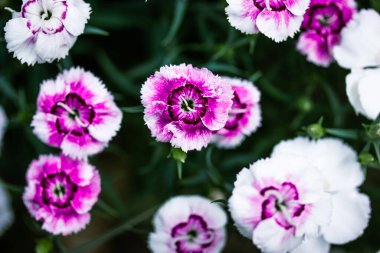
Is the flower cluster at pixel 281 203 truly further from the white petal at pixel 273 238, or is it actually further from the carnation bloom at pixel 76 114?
the carnation bloom at pixel 76 114

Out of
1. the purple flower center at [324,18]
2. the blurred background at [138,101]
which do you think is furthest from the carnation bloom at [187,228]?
the purple flower center at [324,18]

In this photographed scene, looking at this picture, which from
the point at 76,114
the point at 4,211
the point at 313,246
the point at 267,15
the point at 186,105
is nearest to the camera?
the point at 186,105

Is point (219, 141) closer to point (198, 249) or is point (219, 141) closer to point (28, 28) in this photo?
point (198, 249)

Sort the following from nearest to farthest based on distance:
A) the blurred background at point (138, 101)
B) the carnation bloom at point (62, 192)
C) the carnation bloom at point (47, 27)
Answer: the carnation bloom at point (47, 27), the carnation bloom at point (62, 192), the blurred background at point (138, 101)

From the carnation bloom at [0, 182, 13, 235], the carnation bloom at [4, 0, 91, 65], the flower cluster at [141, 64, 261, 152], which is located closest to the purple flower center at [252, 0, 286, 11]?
the flower cluster at [141, 64, 261, 152]

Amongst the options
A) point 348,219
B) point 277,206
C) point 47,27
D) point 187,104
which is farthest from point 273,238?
point 47,27

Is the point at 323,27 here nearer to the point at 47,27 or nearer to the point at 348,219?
the point at 348,219

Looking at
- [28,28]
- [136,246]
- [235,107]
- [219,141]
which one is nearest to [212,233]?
[219,141]

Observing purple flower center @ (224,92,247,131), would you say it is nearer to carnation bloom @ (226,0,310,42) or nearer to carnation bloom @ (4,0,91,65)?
carnation bloom @ (226,0,310,42)
